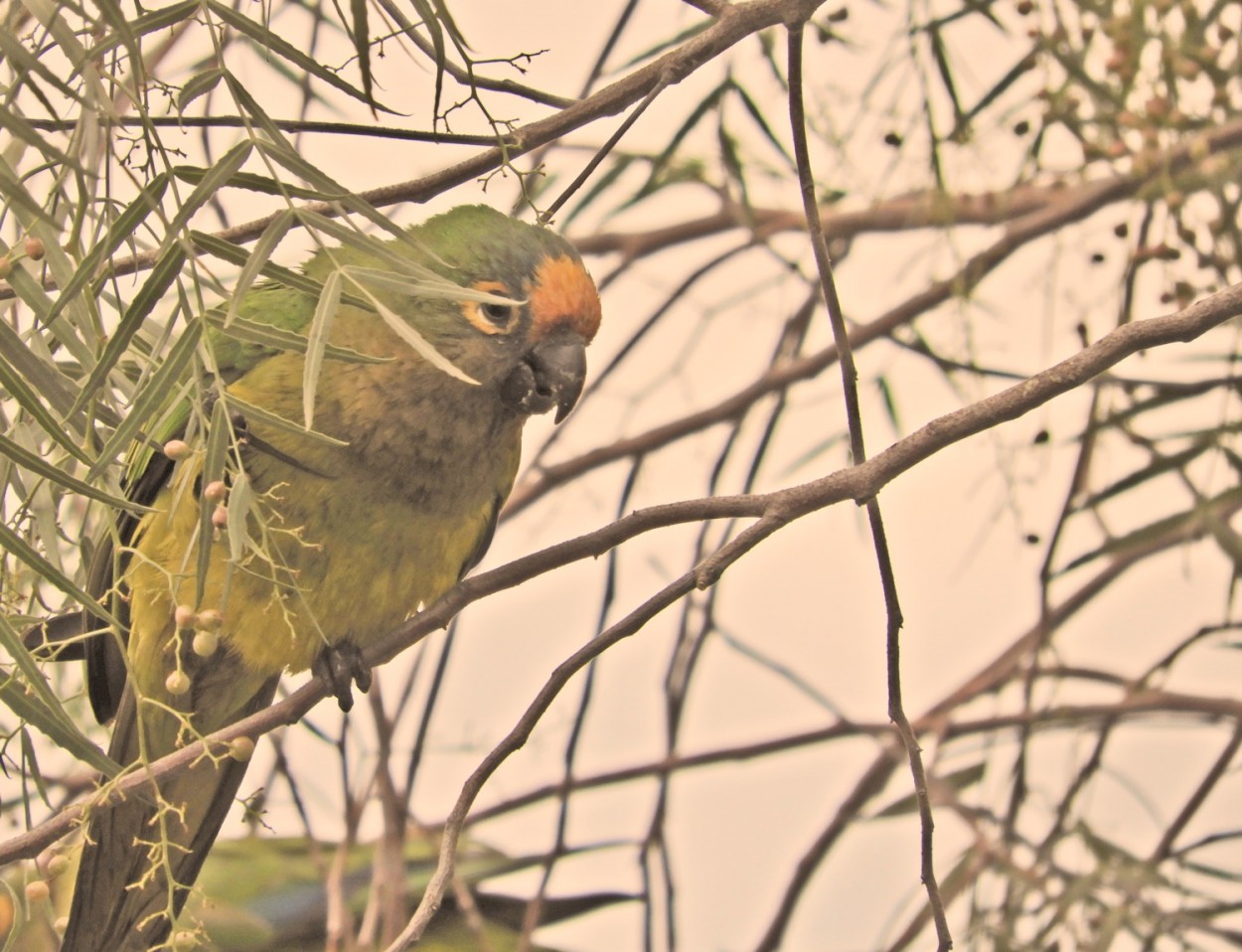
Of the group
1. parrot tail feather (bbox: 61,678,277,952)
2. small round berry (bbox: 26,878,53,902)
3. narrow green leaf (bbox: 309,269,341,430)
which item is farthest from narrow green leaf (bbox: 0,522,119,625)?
parrot tail feather (bbox: 61,678,277,952)

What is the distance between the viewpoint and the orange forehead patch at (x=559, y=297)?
5.39 ft

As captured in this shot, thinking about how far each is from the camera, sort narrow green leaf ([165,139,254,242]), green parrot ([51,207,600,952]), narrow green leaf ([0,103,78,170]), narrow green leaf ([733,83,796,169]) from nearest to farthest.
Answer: narrow green leaf ([0,103,78,170])
narrow green leaf ([165,139,254,242])
green parrot ([51,207,600,952])
narrow green leaf ([733,83,796,169])

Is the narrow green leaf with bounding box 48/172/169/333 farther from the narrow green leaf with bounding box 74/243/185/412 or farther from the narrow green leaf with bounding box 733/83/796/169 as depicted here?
the narrow green leaf with bounding box 733/83/796/169

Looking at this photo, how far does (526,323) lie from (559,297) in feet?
0.16

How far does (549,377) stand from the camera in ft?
5.38

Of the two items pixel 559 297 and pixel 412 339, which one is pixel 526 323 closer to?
pixel 559 297

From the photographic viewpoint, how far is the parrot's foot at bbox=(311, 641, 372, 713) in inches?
64.7

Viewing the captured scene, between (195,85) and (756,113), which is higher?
(756,113)

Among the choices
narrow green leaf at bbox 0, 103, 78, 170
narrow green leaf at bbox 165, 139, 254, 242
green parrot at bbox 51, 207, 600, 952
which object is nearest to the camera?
narrow green leaf at bbox 0, 103, 78, 170

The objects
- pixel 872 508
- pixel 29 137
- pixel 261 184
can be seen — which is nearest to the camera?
pixel 29 137

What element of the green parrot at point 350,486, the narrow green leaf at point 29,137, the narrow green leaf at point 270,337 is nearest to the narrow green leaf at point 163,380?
the narrow green leaf at point 270,337

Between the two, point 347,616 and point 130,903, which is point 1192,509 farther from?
point 130,903

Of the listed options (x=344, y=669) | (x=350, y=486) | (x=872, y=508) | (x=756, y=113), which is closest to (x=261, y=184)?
(x=872, y=508)

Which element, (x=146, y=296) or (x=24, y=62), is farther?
(x=146, y=296)
